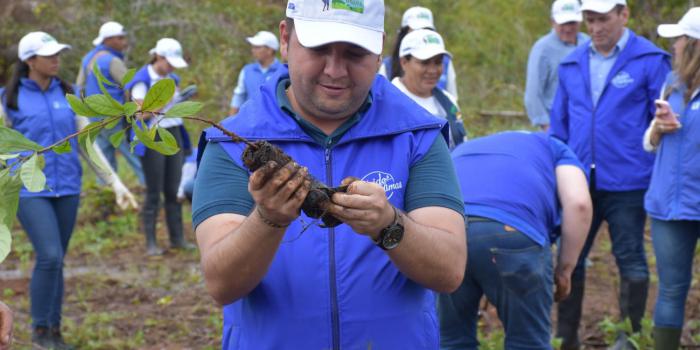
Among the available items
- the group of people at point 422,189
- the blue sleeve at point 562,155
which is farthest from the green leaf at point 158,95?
the blue sleeve at point 562,155

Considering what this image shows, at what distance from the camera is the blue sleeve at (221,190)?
2.48m

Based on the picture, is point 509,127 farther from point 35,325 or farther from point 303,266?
point 303,266

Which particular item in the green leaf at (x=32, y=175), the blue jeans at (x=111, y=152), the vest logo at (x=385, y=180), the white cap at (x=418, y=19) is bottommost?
the blue jeans at (x=111, y=152)

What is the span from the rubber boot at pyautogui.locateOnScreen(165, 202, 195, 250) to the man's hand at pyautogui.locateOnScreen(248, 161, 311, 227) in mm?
7238

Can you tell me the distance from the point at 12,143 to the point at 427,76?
365cm

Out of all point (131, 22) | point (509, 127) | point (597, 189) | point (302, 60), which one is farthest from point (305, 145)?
point (131, 22)

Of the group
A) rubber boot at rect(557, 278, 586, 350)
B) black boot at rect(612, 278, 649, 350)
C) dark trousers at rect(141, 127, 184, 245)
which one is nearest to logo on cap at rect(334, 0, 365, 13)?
rubber boot at rect(557, 278, 586, 350)

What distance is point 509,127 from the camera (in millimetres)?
13258

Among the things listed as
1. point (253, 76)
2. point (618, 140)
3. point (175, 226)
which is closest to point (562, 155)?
point (618, 140)

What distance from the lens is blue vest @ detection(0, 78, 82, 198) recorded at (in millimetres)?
6152

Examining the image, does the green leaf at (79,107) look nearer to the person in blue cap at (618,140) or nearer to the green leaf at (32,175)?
the green leaf at (32,175)

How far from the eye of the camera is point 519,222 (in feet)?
13.5

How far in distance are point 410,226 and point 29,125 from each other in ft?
14.5

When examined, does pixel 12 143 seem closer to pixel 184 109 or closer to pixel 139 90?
pixel 184 109
